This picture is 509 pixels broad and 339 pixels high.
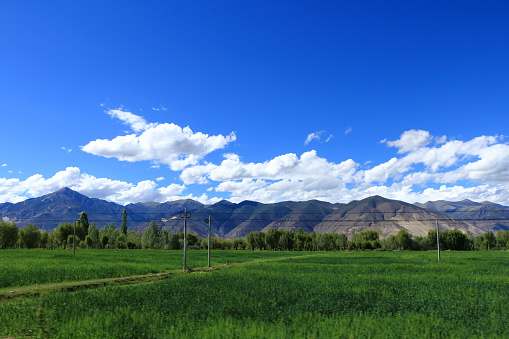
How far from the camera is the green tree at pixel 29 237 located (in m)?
161

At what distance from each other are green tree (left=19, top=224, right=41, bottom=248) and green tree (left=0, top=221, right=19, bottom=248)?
10.2 feet

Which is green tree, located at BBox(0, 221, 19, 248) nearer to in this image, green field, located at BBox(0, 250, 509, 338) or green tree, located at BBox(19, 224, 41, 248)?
green tree, located at BBox(19, 224, 41, 248)

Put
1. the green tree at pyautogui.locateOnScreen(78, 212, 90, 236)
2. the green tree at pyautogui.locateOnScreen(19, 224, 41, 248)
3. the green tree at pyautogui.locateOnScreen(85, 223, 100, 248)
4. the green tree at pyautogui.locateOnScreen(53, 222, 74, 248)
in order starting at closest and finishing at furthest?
the green tree at pyautogui.locateOnScreen(19, 224, 41, 248) → the green tree at pyautogui.locateOnScreen(53, 222, 74, 248) → the green tree at pyautogui.locateOnScreen(85, 223, 100, 248) → the green tree at pyautogui.locateOnScreen(78, 212, 90, 236)

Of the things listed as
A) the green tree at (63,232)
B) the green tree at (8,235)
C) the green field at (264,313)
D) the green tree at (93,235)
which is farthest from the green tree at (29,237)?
the green field at (264,313)

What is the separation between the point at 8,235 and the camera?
15425cm

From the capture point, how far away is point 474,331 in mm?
19281

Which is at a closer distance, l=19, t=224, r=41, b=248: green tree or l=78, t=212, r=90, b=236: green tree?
l=19, t=224, r=41, b=248: green tree

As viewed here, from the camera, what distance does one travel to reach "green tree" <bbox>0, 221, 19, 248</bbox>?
15251 cm

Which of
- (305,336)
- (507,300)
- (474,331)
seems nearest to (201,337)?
(305,336)

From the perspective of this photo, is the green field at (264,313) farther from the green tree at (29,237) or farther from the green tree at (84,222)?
the green tree at (84,222)

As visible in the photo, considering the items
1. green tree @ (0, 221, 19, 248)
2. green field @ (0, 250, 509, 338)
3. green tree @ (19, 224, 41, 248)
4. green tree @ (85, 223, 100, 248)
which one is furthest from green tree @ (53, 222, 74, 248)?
green field @ (0, 250, 509, 338)

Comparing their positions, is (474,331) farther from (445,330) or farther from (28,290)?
(28,290)

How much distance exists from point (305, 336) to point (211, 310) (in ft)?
27.7

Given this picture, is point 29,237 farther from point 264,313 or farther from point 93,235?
point 264,313
